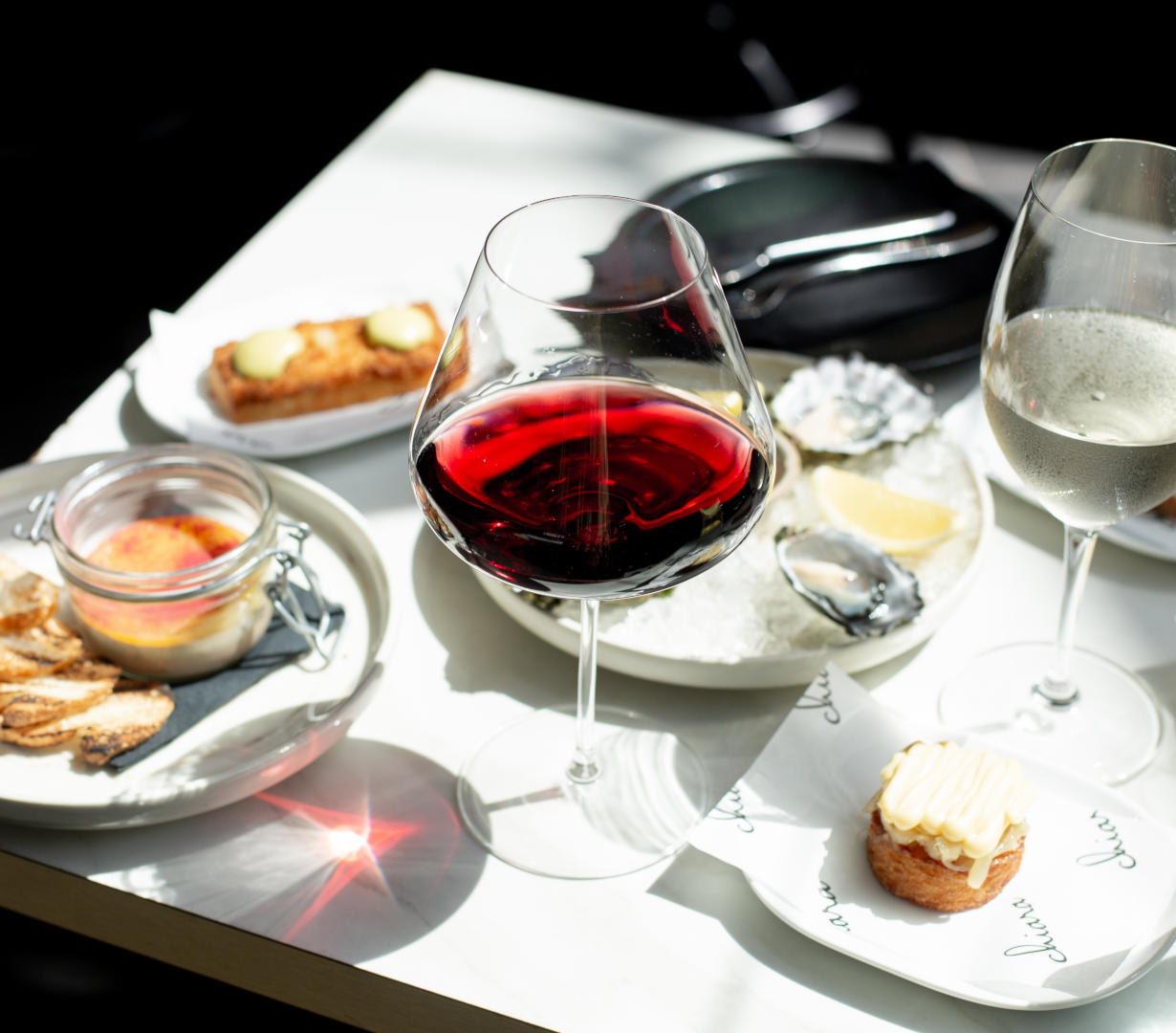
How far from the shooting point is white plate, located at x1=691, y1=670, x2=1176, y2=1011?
709 millimetres

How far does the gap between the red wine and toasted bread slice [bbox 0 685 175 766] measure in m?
0.27

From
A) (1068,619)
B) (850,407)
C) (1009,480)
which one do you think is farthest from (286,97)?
(1068,619)

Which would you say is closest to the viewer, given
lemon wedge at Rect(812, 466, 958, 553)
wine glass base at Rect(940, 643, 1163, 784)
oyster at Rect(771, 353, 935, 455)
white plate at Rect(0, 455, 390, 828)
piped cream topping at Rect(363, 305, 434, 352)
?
white plate at Rect(0, 455, 390, 828)

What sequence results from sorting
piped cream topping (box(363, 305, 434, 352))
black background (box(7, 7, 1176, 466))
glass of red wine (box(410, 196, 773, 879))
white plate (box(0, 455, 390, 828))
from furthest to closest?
black background (box(7, 7, 1176, 466))
piped cream topping (box(363, 305, 434, 352))
white plate (box(0, 455, 390, 828))
glass of red wine (box(410, 196, 773, 879))

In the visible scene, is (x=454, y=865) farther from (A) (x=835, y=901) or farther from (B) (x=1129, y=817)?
(B) (x=1129, y=817)

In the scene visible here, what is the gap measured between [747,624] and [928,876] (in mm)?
261

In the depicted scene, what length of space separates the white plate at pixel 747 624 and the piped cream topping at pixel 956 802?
123 millimetres

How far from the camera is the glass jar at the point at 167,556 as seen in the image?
85 cm

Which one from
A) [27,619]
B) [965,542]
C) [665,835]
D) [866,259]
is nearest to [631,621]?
[665,835]

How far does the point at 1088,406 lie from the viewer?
2.56 ft

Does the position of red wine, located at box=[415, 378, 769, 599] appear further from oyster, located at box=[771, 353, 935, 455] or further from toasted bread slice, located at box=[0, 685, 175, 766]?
oyster, located at box=[771, 353, 935, 455]

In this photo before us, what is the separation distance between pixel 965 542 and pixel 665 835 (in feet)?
1.22

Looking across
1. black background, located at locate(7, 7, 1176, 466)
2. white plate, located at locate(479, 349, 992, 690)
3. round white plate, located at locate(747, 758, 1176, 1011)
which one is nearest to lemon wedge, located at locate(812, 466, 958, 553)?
white plate, located at locate(479, 349, 992, 690)

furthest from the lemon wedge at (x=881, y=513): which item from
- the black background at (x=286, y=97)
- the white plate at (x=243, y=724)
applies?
the black background at (x=286, y=97)
